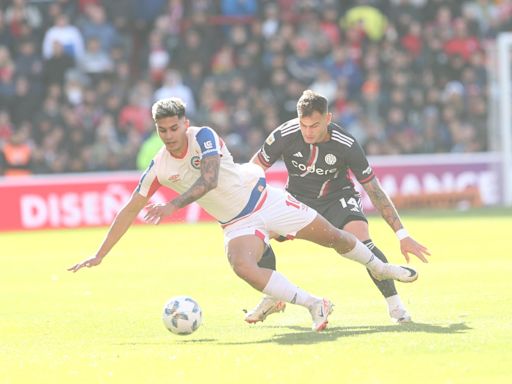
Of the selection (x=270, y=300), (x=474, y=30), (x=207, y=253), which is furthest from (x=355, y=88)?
(x=270, y=300)

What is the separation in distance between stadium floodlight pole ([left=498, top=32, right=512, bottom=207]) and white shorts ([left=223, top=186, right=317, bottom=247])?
1582 centimetres

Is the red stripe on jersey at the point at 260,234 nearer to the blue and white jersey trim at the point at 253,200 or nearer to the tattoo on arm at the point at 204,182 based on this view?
the blue and white jersey trim at the point at 253,200

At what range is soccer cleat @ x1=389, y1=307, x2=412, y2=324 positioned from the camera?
980 cm

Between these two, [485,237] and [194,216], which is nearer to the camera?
[485,237]

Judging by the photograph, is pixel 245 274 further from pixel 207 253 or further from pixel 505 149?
pixel 505 149

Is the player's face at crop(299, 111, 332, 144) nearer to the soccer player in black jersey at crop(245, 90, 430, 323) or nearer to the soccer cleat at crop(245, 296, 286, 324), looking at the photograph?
the soccer player in black jersey at crop(245, 90, 430, 323)

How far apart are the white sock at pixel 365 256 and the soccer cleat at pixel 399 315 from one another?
358 mm

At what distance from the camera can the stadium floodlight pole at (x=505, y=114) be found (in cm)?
2484

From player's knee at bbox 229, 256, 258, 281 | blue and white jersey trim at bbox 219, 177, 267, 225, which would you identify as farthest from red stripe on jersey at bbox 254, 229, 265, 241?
player's knee at bbox 229, 256, 258, 281

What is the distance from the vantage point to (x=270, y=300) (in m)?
10.2

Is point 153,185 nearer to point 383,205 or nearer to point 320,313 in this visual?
point 320,313

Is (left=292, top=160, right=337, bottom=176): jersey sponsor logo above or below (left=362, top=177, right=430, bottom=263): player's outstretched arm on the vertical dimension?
above

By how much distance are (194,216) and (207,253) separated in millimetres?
5895

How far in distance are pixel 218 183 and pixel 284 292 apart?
1.04 meters
